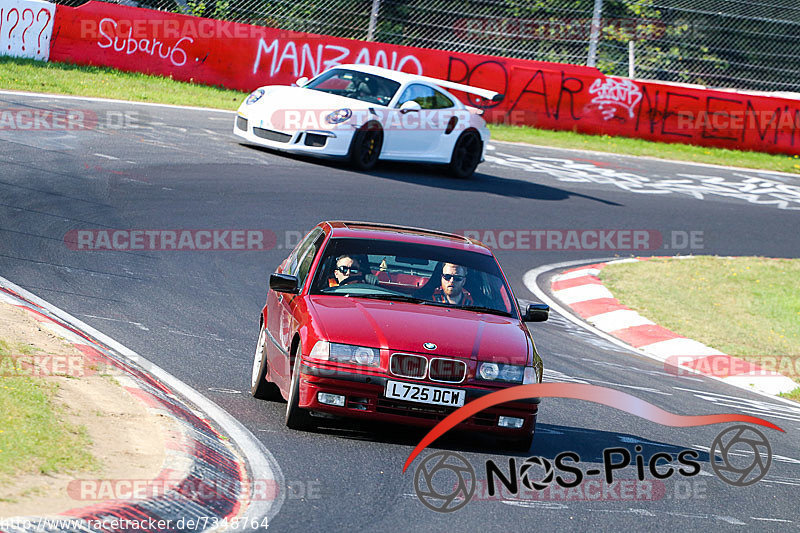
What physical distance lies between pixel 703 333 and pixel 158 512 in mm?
9118

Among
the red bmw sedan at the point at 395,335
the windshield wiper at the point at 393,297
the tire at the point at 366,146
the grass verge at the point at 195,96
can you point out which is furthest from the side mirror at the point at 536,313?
the grass verge at the point at 195,96

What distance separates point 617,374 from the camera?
33.3ft

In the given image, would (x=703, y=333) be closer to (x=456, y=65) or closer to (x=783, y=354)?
(x=783, y=354)

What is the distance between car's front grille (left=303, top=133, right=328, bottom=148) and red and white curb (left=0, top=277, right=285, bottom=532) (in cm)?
888

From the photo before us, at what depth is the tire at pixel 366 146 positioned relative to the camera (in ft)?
56.3

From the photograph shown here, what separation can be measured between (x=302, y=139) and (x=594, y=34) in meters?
11.0

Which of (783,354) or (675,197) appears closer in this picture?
(783,354)

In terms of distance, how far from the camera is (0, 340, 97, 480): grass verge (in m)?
4.99

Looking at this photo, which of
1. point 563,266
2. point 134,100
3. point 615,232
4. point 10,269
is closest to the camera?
point 10,269

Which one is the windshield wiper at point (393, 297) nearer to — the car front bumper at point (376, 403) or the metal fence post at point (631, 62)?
the car front bumper at point (376, 403)

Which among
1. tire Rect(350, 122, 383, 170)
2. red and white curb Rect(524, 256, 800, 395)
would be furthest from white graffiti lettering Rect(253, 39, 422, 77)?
red and white curb Rect(524, 256, 800, 395)

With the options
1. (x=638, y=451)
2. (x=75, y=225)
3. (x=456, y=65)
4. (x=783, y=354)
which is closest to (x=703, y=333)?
(x=783, y=354)

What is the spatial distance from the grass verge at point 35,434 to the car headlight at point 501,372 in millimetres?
2234

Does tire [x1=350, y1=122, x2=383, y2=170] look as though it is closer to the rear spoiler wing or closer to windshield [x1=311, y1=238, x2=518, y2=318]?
the rear spoiler wing
